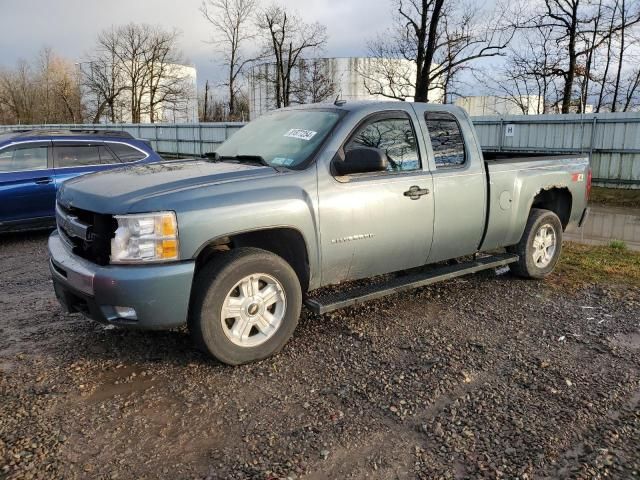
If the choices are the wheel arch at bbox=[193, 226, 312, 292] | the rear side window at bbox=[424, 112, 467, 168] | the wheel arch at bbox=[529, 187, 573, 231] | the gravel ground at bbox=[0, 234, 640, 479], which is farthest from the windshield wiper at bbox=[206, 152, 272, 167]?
the wheel arch at bbox=[529, 187, 573, 231]

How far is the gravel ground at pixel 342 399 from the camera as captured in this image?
2689 mm

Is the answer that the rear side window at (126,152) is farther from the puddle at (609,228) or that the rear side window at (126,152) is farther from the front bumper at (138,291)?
the puddle at (609,228)

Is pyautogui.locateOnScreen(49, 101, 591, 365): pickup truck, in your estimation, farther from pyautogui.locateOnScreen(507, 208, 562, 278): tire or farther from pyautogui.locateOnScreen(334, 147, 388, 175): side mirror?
pyautogui.locateOnScreen(507, 208, 562, 278): tire

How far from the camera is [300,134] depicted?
171 inches

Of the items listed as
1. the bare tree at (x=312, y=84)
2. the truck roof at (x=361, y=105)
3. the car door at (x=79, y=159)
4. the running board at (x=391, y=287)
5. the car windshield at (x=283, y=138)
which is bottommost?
the running board at (x=391, y=287)

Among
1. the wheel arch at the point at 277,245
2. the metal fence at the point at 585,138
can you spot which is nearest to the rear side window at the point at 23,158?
the wheel arch at the point at 277,245

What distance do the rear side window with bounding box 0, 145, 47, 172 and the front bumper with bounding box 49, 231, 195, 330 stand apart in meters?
5.48

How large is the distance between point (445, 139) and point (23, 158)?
6582 millimetres

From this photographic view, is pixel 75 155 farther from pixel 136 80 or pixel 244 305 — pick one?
pixel 136 80

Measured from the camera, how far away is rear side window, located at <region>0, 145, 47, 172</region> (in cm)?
796

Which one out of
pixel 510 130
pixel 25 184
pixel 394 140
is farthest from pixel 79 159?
pixel 510 130

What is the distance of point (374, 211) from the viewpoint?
4207 millimetres

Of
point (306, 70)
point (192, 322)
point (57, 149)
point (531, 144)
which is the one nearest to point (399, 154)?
point (192, 322)

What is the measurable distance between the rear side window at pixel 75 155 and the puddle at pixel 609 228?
8.00 meters
